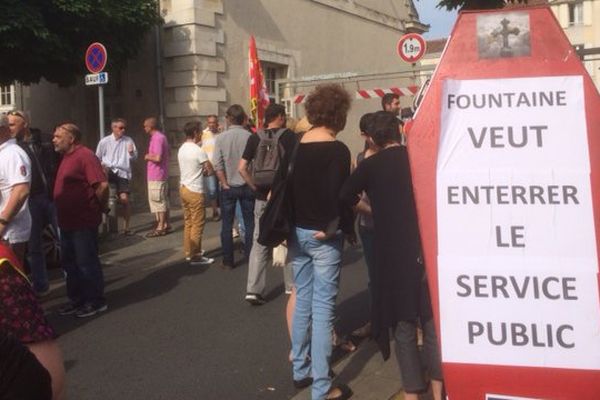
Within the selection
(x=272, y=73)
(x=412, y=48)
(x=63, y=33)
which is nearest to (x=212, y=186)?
(x=63, y=33)

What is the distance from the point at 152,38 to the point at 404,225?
40.6 feet

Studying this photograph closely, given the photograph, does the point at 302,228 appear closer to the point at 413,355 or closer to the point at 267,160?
the point at 413,355

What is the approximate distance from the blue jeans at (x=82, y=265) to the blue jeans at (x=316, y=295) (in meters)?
2.60

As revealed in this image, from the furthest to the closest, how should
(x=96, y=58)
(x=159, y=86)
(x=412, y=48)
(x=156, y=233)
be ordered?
(x=159, y=86), (x=412, y=48), (x=156, y=233), (x=96, y=58)

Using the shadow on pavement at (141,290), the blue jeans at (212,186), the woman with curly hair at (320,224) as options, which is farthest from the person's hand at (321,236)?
the blue jeans at (212,186)

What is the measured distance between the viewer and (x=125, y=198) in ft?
32.7

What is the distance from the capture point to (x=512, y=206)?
8.54 ft

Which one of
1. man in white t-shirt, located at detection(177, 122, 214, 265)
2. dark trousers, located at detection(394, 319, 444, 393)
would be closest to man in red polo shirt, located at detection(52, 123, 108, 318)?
man in white t-shirt, located at detection(177, 122, 214, 265)

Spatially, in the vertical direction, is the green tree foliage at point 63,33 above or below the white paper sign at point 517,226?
above

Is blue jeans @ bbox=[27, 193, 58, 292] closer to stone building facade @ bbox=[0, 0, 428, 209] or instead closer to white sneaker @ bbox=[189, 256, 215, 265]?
white sneaker @ bbox=[189, 256, 215, 265]

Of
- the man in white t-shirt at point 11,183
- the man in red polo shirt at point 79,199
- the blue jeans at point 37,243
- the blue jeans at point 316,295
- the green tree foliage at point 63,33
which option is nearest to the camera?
the blue jeans at point 316,295

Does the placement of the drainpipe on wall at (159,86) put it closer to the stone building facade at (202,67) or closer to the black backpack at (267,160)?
the stone building facade at (202,67)

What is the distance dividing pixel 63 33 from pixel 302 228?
9614mm

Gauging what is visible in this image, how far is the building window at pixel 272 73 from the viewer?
17.2m
